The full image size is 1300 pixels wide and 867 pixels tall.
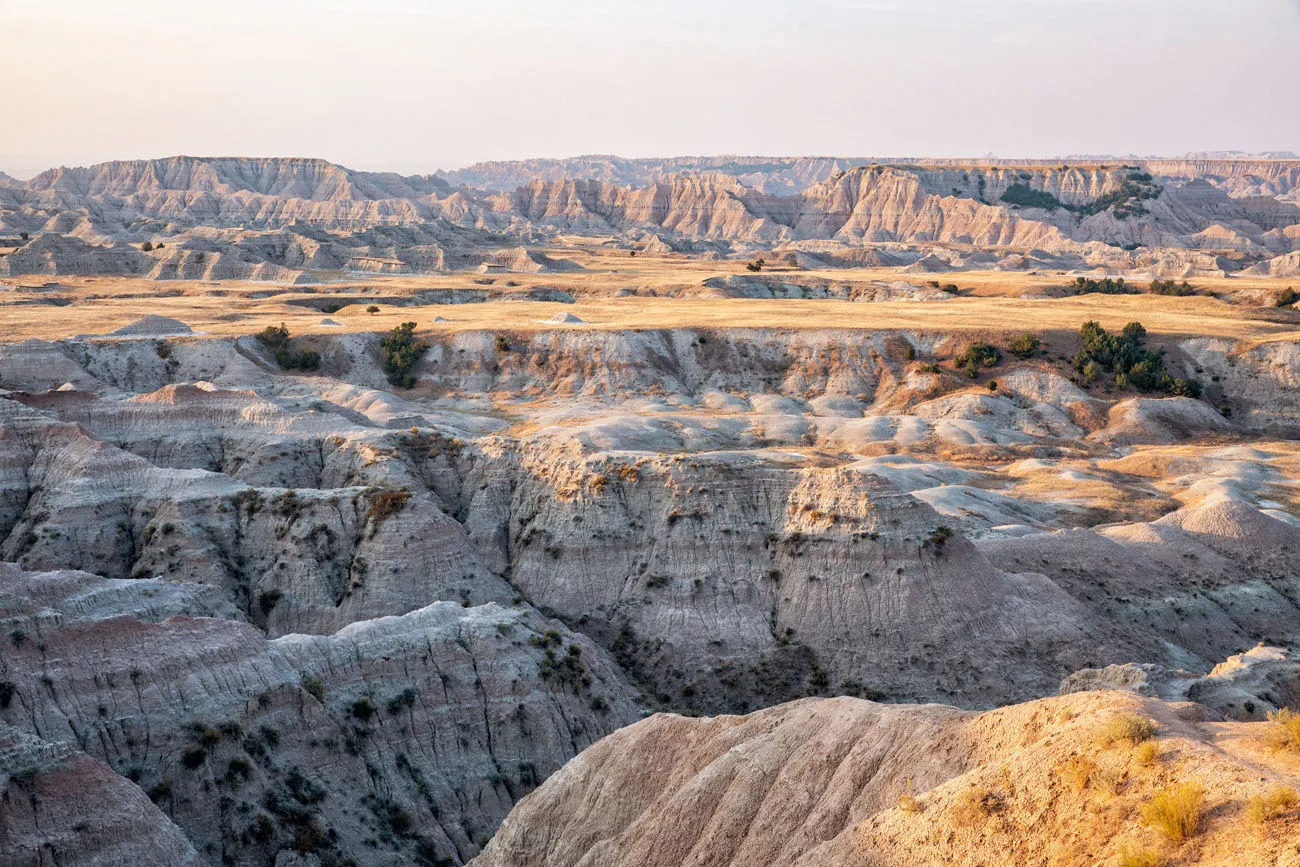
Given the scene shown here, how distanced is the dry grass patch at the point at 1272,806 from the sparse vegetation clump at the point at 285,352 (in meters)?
84.2

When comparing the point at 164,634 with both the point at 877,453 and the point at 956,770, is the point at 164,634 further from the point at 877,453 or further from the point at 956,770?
the point at 877,453

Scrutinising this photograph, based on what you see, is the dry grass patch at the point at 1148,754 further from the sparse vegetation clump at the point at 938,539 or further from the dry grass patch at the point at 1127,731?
the sparse vegetation clump at the point at 938,539

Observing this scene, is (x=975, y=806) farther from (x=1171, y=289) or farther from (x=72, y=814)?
(x=1171, y=289)

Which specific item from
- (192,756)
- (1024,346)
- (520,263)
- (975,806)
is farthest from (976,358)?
(520,263)

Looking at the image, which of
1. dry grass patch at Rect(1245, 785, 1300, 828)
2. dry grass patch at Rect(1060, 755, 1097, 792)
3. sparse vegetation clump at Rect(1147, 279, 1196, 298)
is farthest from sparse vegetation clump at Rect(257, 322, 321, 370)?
sparse vegetation clump at Rect(1147, 279, 1196, 298)

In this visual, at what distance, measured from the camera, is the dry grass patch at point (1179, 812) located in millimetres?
14859

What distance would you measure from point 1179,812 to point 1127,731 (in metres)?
2.44

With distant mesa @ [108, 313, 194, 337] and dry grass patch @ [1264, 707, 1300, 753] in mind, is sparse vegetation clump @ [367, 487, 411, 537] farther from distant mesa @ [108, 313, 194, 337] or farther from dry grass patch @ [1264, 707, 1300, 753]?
distant mesa @ [108, 313, 194, 337]

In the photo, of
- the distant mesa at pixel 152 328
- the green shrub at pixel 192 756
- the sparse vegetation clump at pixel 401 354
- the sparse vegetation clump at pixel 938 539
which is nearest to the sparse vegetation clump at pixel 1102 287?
the sparse vegetation clump at pixel 401 354

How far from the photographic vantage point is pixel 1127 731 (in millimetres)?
17281

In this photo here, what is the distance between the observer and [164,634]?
30250mm

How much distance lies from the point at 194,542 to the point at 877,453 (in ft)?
151

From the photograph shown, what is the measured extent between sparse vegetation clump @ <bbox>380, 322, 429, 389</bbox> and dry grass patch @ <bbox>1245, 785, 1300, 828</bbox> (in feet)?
268

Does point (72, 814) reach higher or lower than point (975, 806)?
lower
